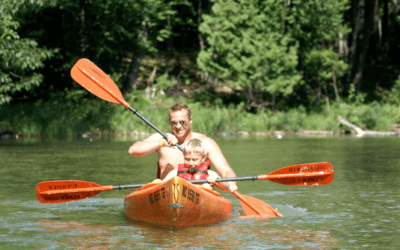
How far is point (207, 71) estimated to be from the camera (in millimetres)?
27781

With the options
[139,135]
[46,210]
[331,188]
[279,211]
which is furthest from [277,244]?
[139,135]

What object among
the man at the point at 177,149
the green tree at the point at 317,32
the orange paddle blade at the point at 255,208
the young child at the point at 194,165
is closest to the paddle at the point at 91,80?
the man at the point at 177,149

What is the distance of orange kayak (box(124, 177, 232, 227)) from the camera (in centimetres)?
628

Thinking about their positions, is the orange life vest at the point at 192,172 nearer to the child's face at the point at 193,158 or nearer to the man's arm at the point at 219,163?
the child's face at the point at 193,158

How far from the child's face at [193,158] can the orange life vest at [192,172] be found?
61mm

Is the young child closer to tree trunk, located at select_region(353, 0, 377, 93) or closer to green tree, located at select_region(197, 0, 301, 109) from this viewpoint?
green tree, located at select_region(197, 0, 301, 109)

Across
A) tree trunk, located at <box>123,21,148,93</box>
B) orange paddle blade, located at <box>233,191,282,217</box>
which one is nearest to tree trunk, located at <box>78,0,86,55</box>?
tree trunk, located at <box>123,21,148,93</box>

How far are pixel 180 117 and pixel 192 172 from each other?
0.66 metres

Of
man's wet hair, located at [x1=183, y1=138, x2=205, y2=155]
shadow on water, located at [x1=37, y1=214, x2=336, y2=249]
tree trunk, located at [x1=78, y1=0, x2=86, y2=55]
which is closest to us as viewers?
shadow on water, located at [x1=37, y1=214, x2=336, y2=249]

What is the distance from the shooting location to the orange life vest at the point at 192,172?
22.0ft

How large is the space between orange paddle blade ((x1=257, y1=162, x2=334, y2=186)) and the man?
0.63 metres

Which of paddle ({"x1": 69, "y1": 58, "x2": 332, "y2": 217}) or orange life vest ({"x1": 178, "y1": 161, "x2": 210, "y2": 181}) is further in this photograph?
paddle ({"x1": 69, "y1": 58, "x2": 332, "y2": 217})

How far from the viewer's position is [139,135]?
2294cm

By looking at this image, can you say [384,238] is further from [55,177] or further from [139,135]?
[139,135]
